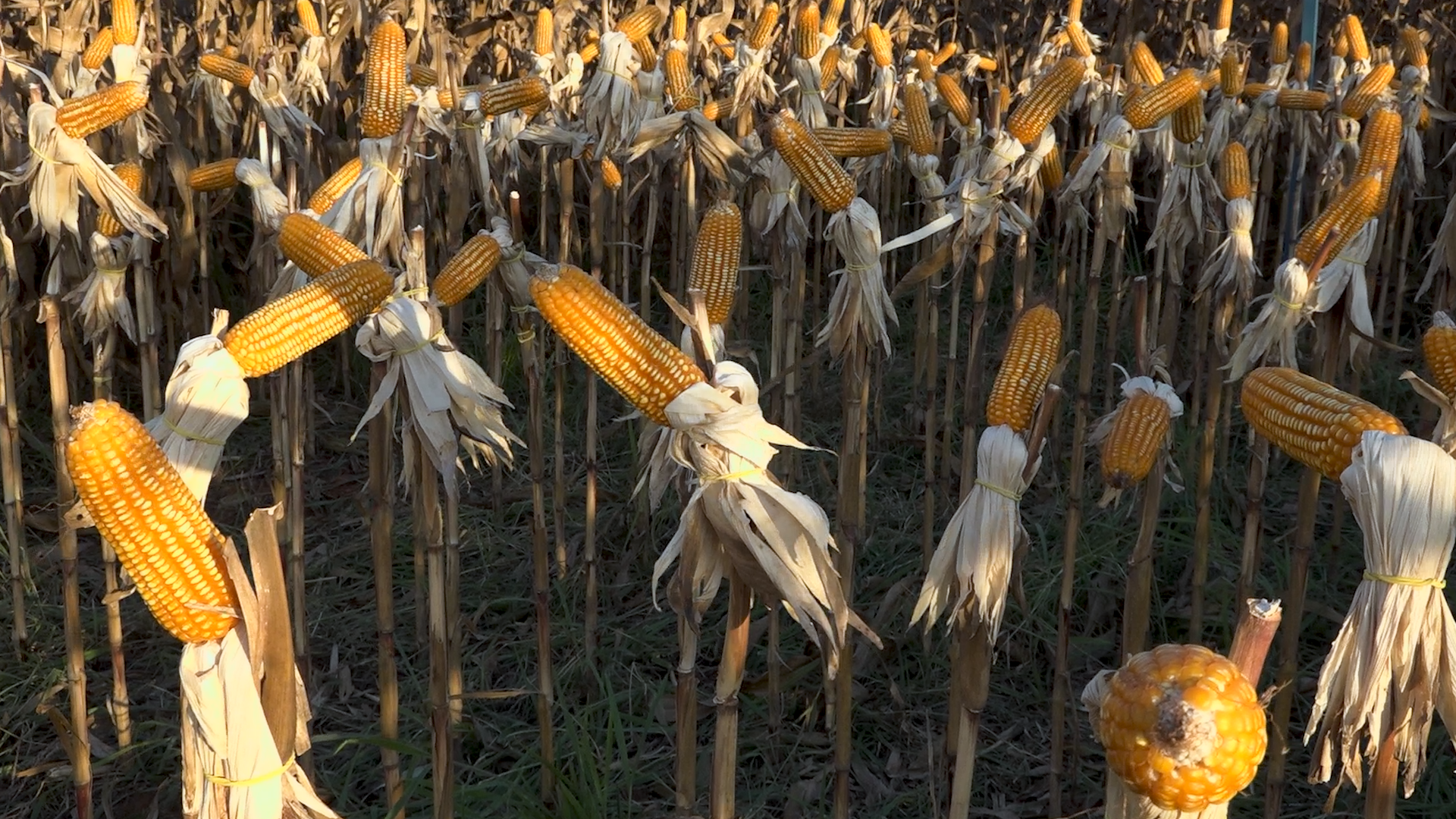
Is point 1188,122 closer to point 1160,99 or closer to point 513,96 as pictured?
point 1160,99

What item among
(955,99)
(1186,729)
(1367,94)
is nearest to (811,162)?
(1186,729)

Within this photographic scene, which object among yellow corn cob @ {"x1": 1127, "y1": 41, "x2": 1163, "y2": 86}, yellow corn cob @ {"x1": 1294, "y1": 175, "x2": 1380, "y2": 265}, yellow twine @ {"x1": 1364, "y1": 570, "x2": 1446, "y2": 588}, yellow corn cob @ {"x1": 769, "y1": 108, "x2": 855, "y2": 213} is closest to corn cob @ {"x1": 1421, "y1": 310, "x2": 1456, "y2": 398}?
yellow twine @ {"x1": 1364, "y1": 570, "x2": 1446, "y2": 588}

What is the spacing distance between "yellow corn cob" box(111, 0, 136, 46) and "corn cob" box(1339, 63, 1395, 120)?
5.66 m

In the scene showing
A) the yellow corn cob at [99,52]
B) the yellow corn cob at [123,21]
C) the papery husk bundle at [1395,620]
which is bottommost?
the papery husk bundle at [1395,620]

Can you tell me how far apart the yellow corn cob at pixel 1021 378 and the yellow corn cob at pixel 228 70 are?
3861 mm

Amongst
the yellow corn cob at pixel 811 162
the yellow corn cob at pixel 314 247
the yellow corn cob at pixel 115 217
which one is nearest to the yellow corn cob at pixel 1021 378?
the yellow corn cob at pixel 811 162

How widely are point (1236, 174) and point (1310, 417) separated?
2.52 meters

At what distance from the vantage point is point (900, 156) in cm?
886

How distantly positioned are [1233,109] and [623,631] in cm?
452

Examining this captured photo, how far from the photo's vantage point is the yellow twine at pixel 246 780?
77.3 inches

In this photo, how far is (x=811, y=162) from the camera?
356 cm

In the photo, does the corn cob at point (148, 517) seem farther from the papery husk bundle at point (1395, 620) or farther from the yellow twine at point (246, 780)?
the papery husk bundle at point (1395, 620)

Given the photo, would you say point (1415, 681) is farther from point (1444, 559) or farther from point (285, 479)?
point (285, 479)

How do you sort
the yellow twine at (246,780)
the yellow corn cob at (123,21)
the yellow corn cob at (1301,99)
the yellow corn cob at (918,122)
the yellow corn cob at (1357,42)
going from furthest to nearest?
Result: 1. the yellow corn cob at (1357,42)
2. the yellow corn cob at (1301,99)
3. the yellow corn cob at (918,122)
4. the yellow corn cob at (123,21)
5. the yellow twine at (246,780)
